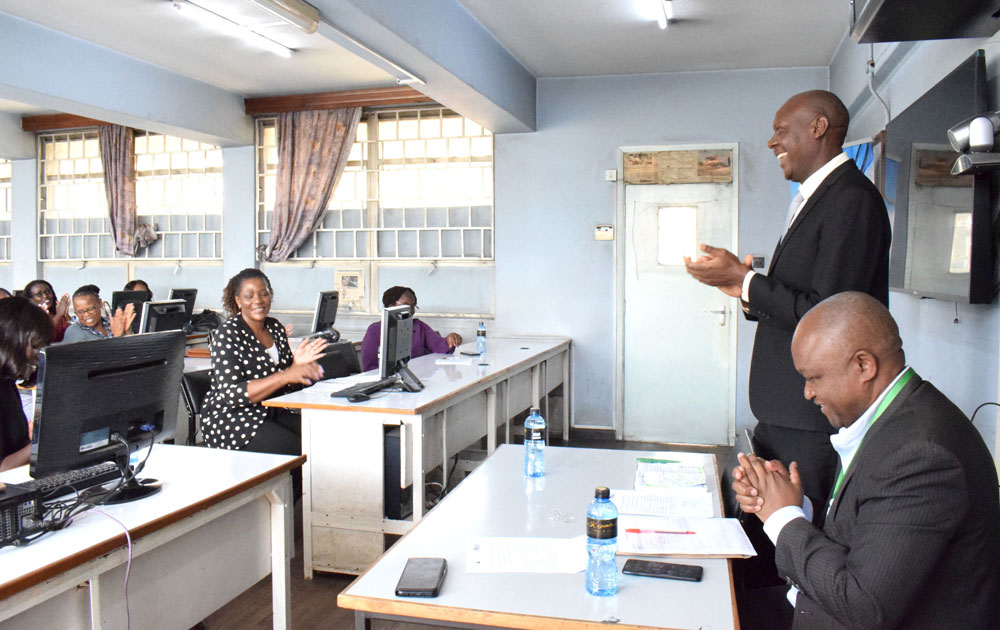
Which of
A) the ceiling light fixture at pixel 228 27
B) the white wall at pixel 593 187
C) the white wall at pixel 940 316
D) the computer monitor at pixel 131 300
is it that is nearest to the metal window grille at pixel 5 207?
the computer monitor at pixel 131 300

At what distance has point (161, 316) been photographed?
17.9 ft

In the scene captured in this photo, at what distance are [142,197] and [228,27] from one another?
341 cm

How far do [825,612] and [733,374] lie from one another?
5091mm

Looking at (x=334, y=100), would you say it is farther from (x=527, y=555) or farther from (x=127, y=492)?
(x=527, y=555)

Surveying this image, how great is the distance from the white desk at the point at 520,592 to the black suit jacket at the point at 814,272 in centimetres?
35

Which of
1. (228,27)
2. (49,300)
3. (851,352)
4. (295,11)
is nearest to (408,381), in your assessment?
(295,11)

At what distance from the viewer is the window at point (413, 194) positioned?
6.94 meters

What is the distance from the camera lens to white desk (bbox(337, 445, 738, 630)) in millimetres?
1442

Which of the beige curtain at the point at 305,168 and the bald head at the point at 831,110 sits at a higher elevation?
the beige curtain at the point at 305,168

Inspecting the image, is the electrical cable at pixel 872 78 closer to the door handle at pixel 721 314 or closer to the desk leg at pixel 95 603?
the door handle at pixel 721 314

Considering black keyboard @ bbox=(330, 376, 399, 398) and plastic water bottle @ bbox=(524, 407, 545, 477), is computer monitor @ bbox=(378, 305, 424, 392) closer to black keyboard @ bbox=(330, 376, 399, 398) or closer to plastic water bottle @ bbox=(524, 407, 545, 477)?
black keyboard @ bbox=(330, 376, 399, 398)

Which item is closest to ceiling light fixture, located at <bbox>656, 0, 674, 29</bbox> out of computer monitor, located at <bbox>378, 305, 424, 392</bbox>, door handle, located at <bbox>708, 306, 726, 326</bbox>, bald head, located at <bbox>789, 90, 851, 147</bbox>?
door handle, located at <bbox>708, 306, 726, 326</bbox>

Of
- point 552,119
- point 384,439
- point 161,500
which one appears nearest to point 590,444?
point 552,119

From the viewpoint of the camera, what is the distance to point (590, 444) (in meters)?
6.40
